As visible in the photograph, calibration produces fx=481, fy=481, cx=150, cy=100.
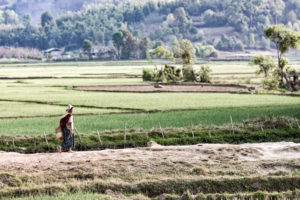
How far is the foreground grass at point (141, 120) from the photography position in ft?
83.0

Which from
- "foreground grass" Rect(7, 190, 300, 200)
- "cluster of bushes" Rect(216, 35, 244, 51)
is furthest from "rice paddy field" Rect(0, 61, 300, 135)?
"cluster of bushes" Rect(216, 35, 244, 51)

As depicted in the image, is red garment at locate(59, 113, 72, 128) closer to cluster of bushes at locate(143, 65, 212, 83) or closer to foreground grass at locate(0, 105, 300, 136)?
foreground grass at locate(0, 105, 300, 136)

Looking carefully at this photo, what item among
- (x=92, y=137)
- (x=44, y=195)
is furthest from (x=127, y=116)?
(x=44, y=195)

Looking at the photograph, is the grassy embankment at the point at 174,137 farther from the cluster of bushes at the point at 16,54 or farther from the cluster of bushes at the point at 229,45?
the cluster of bushes at the point at 229,45

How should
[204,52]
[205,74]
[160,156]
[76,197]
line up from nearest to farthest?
[76,197] < [160,156] < [205,74] < [204,52]

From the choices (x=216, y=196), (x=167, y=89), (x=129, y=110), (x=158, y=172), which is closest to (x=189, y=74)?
(x=167, y=89)

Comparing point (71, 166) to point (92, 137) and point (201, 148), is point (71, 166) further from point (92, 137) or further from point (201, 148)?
point (92, 137)

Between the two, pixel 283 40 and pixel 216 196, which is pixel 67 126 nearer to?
pixel 216 196

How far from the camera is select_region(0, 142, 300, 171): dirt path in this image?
52.2 ft

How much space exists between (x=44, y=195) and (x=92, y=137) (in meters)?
9.49

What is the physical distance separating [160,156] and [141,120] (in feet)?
37.4

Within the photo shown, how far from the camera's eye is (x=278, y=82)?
51625 millimetres

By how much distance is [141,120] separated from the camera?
28.0m

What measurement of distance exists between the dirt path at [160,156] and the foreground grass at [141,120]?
6.69 meters
